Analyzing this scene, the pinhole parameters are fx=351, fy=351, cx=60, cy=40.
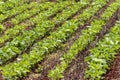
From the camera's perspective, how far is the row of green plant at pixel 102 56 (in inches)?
420

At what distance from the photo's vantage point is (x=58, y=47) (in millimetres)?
13688

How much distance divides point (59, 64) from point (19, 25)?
5717 mm

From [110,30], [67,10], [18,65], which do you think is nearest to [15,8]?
[67,10]

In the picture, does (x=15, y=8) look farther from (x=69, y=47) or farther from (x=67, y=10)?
(x=69, y=47)

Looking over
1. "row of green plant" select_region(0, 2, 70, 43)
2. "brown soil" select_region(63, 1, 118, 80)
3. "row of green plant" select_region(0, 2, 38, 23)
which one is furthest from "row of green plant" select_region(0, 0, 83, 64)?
"brown soil" select_region(63, 1, 118, 80)

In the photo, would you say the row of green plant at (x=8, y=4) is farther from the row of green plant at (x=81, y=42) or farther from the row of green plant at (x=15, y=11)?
the row of green plant at (x=81, y=42)

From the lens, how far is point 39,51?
12.8 metres

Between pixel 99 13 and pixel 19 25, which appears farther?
pixel 99 13

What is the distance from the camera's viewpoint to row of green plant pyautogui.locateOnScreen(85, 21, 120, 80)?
1066 cm

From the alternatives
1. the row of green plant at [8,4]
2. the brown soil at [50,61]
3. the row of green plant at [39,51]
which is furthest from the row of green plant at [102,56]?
the row of green plant at [8,4]

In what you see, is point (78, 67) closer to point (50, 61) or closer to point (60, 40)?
point (50, 61)

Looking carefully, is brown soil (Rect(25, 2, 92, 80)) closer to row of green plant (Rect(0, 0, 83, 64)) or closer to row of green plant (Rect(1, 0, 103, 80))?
row of green plant (Rect(1, 0, 103, 80))

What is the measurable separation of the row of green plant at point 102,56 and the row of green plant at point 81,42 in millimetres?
577

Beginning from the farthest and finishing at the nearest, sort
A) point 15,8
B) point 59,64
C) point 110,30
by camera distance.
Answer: point 15,8 < point 110,30 < point 59,64
